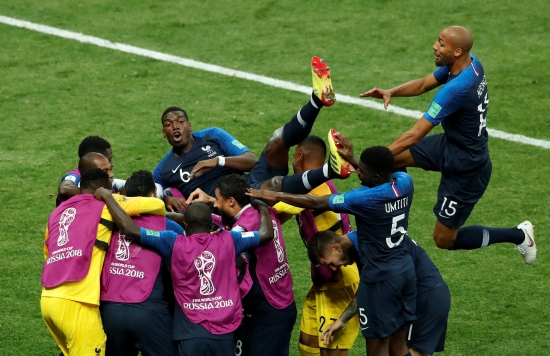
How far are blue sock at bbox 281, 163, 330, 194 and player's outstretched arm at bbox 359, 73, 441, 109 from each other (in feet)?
4.90

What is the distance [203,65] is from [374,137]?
3314 mm

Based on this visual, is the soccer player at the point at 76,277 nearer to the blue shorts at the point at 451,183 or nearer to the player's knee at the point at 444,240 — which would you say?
the blue shorts at the point at 451,183

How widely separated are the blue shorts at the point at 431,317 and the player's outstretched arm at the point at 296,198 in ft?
3.41

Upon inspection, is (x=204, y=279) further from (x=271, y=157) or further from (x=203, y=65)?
(x=203, y=65)

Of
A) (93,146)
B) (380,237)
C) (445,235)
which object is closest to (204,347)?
(380,237)

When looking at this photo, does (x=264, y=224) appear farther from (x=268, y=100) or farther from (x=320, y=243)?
(x=268, y=100)

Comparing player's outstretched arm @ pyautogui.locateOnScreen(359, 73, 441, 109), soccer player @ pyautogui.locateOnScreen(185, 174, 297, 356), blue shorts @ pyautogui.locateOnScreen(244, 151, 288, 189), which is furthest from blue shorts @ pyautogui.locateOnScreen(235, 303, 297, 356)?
player's outstretched arm @ pyautogui.locateOnScreen(359, 73, 441, 109)

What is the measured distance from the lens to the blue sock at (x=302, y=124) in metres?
8.54

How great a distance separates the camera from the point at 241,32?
15.8 metres

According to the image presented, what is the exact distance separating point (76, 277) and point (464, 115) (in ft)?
11.5

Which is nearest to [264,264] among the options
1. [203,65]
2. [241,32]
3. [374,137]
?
[374,137]

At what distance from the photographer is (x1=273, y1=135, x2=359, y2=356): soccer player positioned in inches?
316

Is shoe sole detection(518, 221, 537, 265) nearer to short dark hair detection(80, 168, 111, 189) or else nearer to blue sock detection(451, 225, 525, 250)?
blue sock detection(451, 225, 525, 250)

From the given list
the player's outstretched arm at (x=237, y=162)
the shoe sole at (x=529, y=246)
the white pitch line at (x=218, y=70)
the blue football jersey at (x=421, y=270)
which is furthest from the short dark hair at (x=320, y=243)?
the white pitch line at (x=218, y=70)
